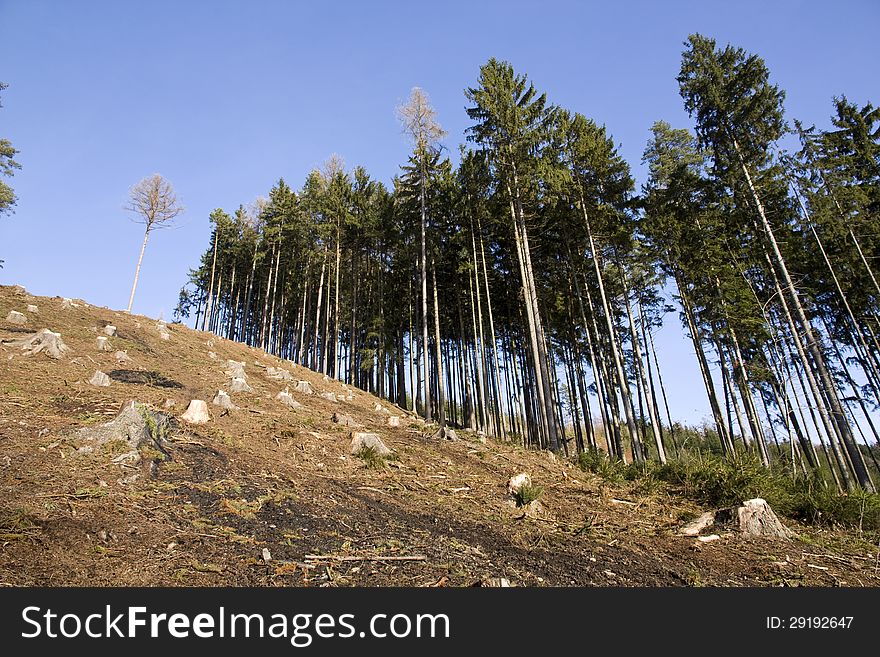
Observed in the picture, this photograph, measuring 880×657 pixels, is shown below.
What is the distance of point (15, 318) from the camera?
36.0 feet

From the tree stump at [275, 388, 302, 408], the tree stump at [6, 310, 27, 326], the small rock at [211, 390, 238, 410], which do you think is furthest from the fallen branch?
the tree stump at [6, 310, 27, 326]

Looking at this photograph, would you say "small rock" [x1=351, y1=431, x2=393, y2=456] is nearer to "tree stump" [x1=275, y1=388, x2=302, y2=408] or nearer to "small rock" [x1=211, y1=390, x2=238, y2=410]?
"small rock" [x1=211, y1=390, x2=238, y2=410]

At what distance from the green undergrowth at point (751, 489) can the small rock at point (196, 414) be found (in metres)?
8.07

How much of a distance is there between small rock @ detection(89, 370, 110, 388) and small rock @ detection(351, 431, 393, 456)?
4816mm

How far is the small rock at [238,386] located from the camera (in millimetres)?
10148

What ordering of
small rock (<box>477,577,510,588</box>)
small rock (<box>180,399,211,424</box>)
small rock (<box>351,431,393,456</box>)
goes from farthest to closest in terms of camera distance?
small rock (<box>351,431,393,456</box>)
small rock (<box>180,399,211,424</box>)
small rock (<box>477,577,510,588</box>)

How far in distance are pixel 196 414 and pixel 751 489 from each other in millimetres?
9675

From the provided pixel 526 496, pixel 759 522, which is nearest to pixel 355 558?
pixel 526 496

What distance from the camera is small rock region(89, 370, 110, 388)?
7.73 m

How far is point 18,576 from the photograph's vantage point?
2.85 metres

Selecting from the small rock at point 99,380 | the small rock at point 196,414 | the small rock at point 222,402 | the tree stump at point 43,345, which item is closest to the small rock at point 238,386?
the small rock at point 222,402

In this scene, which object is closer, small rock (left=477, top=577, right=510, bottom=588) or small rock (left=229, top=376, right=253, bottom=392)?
small rock (left=477, top=577, right=510, bottom=588)

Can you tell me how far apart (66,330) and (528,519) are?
1321 cm

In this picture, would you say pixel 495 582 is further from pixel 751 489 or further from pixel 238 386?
pixel 238 386
